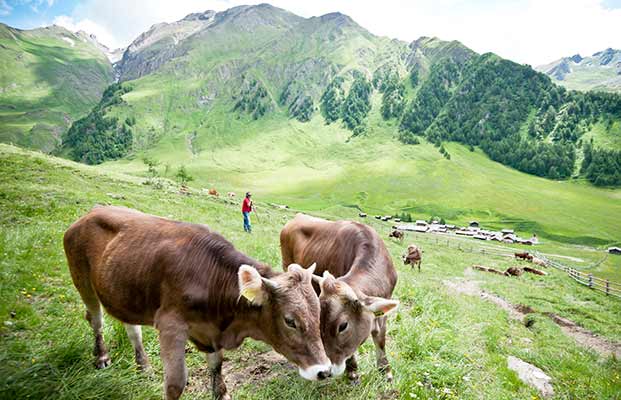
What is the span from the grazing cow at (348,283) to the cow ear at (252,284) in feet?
4.15

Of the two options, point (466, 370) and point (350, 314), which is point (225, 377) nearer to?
point (350, 314)

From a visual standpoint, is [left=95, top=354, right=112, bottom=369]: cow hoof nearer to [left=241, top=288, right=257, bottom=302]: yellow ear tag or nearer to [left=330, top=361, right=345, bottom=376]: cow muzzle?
[left=241, top=288, right=257, bottom=302]: yellow ear tag

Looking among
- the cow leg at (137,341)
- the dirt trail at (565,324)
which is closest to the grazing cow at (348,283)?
the cow leg at (137,341)

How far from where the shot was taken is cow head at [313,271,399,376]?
18.4ft

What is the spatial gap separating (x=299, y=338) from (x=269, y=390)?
1.71m

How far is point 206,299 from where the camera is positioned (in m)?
5.15

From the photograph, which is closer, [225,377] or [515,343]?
[225,377]

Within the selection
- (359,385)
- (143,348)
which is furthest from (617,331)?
(143,348)

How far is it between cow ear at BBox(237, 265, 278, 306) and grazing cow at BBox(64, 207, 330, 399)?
0.01 metres

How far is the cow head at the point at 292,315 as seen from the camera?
15.5ft

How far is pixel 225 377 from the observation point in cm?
637

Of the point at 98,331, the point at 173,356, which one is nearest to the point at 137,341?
the point at 98,331

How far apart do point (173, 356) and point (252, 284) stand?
61.0 inches

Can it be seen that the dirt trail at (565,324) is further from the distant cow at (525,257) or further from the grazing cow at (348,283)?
the distant cow at (525,257)
